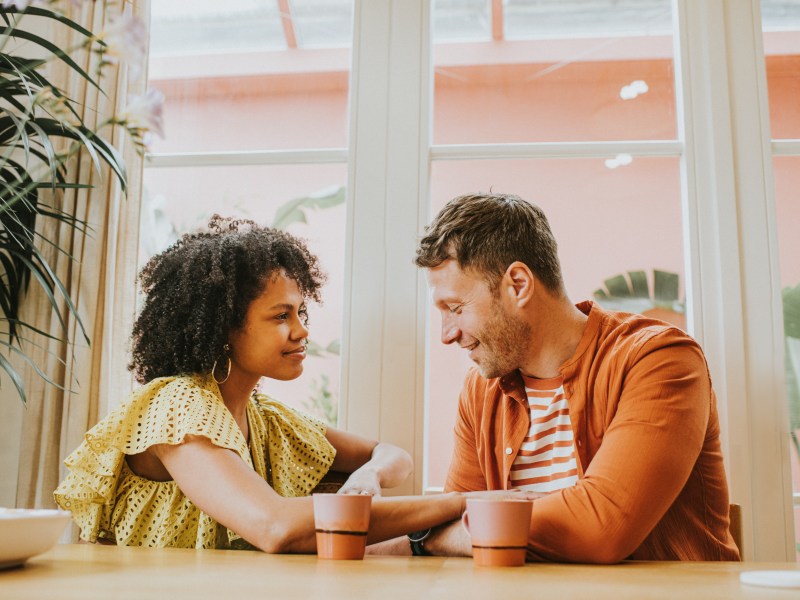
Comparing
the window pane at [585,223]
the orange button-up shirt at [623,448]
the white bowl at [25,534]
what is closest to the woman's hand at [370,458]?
the orange button-up shirt at [623,448]

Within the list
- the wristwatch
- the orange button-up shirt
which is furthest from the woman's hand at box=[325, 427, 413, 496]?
the wristwatch

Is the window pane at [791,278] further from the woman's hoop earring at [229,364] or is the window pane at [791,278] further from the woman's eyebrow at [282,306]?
the woman's hoop earring at [229,364]

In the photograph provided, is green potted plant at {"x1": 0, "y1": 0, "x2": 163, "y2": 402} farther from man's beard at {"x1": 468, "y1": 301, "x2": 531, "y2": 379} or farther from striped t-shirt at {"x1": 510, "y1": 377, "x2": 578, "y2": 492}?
striped t-shirt at {"x1": 510, "y1": 377, "x2": 578, "y2": 492}

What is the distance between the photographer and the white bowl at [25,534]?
3.02 feet

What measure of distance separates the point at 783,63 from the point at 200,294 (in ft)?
5.90

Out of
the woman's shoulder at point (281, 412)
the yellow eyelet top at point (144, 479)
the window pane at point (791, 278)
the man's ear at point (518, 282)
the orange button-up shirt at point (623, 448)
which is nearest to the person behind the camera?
the orange button-up shirt at point (623, 448)

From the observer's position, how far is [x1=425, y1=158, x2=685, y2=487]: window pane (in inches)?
89.5

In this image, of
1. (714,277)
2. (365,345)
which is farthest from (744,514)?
(365,345)

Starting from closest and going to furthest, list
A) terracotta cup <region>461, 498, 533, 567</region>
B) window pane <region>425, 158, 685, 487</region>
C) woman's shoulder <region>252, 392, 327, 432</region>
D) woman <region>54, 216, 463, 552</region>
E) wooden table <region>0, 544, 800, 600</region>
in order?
wooden table <region>0, 544, 800, 600</region> < terracotta cup <region>461, 498, 533, 567</region> < woman <region>54, 216, 463, 552</region> < woman's shoulder <region>252, 392, 327, 432</region> < window pane <region>425, 158, 685, 487</region>

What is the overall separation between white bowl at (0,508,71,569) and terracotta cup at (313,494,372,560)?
0.36 m

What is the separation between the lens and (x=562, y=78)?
242 centimetres

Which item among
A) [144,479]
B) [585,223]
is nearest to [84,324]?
[144,479]

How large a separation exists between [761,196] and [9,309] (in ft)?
6.84

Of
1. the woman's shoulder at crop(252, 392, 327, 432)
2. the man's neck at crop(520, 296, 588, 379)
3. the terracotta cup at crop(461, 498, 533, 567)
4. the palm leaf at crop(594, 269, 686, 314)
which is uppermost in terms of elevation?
the palm leaf at crop(594, 269, 686, 314)
